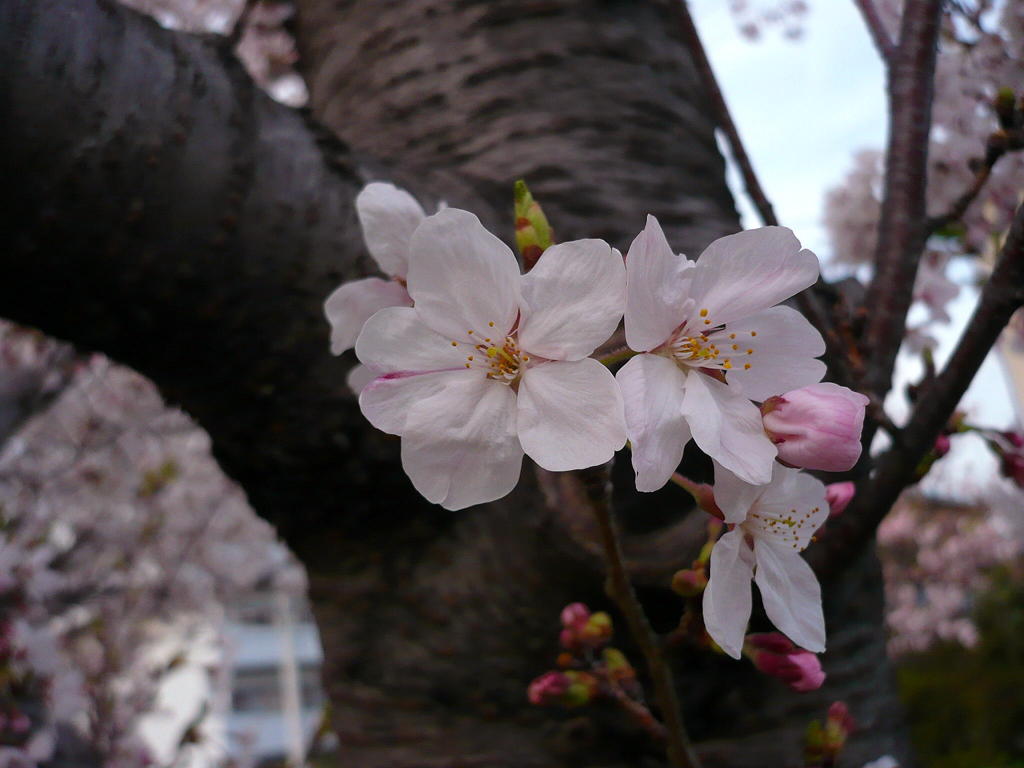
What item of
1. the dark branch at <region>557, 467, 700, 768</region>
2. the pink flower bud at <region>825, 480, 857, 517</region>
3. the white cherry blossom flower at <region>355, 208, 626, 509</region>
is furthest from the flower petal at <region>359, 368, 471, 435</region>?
the pink flower bud at <region>825, 480, 857, 517</region>

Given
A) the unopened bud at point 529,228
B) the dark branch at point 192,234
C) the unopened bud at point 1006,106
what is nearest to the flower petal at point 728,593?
the unopened bud at point 529,228

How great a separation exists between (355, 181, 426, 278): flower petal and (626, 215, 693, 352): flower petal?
0.22 metres

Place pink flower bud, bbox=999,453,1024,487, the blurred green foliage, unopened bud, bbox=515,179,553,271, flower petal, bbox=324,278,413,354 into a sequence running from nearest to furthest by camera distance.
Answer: unopened bud, bbox=515,179,553,271 < flower petal, bbox=324,278,413,354 < pink flower bud, bbox=999,453,1024,487 < the blurred green foliage

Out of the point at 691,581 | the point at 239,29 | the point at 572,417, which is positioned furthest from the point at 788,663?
the point at 239,29

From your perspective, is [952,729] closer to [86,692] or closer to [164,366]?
[86,692]

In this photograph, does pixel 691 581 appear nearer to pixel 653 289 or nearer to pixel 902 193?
pixel 653 289

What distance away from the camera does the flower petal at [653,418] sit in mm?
407

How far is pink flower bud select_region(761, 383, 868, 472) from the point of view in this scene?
0.44 meters

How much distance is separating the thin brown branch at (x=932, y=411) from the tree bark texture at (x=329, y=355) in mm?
129

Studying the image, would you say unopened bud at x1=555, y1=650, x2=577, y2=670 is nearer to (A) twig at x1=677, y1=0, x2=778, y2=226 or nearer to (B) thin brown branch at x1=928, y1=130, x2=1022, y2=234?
(A) twig at x1=677, y1=0, x2=778, y2=226

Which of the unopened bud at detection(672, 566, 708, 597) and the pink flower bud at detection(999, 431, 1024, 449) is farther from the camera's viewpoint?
the pink flower bud at detection(999, 431, 1024, 449)

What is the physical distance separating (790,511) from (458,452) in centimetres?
23

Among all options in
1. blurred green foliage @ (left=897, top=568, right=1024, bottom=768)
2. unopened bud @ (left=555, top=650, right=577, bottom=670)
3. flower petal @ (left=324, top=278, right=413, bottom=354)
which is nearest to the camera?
flower petal @ (left=324, top=278, right=413, bottom=354)

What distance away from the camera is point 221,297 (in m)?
0.86
